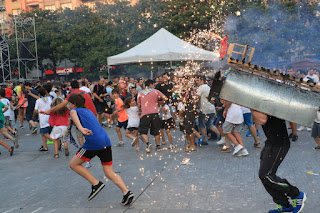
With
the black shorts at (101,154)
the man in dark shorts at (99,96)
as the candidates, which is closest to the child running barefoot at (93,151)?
the black shorts at (101,154)

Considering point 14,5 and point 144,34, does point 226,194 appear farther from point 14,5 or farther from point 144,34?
point 14,5

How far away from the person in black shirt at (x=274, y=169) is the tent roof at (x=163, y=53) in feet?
32.1

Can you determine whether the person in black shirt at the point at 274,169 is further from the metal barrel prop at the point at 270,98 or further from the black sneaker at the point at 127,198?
the black sneaker at the point at 127,198

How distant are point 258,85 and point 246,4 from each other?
59.4ft

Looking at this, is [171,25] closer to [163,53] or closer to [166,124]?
[163,53]

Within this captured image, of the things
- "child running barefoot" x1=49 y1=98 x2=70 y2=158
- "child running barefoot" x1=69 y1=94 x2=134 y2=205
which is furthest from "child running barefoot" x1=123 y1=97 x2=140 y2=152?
"child running barefoot" x1=69 y1=94 x2=134 y2=205

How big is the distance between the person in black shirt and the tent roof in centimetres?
979

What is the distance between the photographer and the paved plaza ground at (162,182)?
5441mm

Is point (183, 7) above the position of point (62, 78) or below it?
above

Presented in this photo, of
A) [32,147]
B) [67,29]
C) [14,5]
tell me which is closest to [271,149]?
[32,147]

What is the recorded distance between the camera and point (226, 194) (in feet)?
18.9

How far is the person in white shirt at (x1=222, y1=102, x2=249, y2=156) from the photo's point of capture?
27.9ft

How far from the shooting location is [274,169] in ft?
15.8

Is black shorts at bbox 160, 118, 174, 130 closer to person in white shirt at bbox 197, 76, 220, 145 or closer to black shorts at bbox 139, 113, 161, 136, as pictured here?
black shorts at bbox 139, 113, 161, 136
